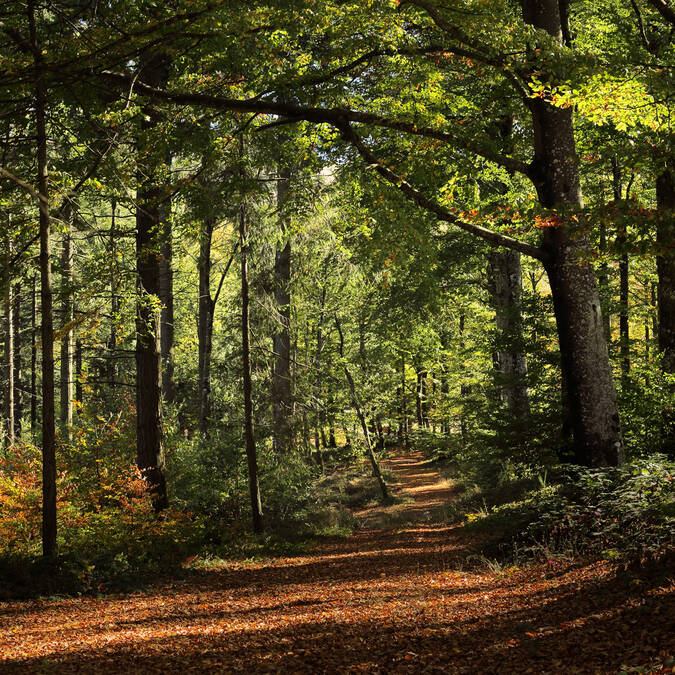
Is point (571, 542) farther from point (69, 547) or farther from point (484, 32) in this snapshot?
point (69, 547)

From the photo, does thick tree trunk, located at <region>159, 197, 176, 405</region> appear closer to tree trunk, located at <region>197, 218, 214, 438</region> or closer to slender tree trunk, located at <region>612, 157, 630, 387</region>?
tree trunk, located at <region>197, 218, 214, 438</region>

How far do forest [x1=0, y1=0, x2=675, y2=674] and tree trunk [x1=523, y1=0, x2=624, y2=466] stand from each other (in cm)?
4

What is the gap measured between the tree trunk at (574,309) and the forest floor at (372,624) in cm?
222

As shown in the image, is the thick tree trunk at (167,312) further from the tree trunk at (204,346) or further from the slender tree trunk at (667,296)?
the slender tree trunk at (667,296)

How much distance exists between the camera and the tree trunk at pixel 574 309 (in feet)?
27.4

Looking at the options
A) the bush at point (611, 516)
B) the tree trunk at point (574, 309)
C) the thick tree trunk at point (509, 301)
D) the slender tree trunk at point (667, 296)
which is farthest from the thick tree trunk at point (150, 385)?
the slender tree trunk at point (667, 296)

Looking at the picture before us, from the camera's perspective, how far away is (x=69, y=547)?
935 cm

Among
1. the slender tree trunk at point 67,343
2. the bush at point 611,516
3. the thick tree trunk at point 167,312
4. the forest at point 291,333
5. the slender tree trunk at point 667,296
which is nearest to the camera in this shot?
the forest at point 291,333

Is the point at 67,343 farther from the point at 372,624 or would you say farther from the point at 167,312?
the point at 372,624

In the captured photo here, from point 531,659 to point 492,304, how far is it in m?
13.4

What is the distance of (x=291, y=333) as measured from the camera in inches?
621

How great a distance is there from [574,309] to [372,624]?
532 centimetres

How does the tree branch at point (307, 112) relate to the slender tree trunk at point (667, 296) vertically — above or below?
above

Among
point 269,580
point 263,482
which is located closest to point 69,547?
point 269,580
